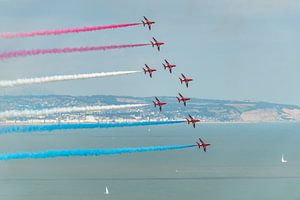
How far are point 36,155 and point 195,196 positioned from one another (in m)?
114

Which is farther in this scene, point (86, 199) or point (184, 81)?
point (86, 199)

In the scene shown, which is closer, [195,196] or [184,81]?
[184,81]

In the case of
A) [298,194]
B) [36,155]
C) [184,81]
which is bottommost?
[298,194]

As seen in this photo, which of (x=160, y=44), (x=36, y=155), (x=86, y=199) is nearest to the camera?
(x=36, y=155)

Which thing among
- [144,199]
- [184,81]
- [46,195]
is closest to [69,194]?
[46,195]

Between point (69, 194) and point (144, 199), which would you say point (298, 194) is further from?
point (69, 194)

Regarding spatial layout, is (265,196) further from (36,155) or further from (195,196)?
(36,155)

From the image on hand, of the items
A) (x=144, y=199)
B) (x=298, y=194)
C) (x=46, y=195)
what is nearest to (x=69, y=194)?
(x=46, y=195)

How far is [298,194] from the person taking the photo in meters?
200

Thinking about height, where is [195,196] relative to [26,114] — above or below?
below

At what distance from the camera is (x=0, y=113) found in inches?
3529

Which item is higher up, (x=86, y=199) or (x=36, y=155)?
(x=36, y=155)

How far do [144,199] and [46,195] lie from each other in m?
26.6

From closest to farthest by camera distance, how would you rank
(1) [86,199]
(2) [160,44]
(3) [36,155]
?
(3) [36,155] → (2) [160,44] → (1) [86,199]
